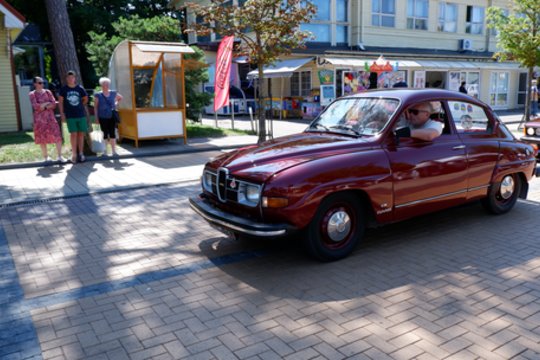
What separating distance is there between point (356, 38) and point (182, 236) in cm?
2282

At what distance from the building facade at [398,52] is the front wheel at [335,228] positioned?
17.5m

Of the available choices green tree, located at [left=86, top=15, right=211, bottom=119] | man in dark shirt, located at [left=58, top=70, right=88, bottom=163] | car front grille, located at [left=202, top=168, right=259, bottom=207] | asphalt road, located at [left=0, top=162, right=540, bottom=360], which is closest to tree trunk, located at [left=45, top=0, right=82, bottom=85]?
man in dark shirt, located at [left=58, top=70, right=88, bottom=163]

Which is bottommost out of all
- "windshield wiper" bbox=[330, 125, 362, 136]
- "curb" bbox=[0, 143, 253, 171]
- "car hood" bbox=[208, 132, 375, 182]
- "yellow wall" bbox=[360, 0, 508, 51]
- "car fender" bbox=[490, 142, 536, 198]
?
"curb" bbox=[0, 143, 253, 171]

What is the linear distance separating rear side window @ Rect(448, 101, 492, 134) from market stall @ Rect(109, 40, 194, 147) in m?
8.48

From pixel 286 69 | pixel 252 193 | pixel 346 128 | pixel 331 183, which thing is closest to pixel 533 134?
pixel 346 128

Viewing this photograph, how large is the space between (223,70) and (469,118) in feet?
27.4

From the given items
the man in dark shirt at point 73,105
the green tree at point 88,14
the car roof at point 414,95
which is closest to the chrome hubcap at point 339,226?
the car roof at point 414,95

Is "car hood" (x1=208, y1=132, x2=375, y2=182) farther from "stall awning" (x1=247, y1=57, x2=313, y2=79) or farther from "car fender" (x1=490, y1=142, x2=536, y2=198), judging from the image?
"stall awning" (x1=247, y1=57, x2=313, y2=79)

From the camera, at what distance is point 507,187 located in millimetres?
6707

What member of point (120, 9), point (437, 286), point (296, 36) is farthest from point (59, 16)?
point (120, 9)

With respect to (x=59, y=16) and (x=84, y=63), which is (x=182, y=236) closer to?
(x=59, y=16)

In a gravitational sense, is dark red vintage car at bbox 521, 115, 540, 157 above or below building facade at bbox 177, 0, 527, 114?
below

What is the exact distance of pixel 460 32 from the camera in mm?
30812

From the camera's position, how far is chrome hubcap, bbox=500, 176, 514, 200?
663 centimetres
